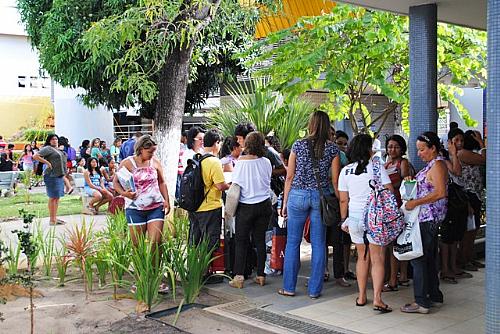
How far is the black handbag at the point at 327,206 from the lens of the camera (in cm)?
612

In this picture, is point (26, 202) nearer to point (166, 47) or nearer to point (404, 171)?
point (166, 47)

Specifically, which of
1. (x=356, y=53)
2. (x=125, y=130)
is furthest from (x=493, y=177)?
(x=125, y=130)

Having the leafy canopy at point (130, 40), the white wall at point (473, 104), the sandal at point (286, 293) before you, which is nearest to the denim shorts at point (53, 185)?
the leafy canopy at point (130, 40)

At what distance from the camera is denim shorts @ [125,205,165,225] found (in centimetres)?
671

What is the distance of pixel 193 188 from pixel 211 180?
0.75 ft

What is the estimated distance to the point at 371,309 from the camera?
5965mm

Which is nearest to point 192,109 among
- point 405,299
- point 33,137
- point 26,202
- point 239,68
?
point 239,68

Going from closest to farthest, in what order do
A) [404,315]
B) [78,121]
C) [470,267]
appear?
[404,315], [470,267], [78,121]

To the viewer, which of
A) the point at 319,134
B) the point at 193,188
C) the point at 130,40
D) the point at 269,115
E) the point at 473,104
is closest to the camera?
the point at 319,134

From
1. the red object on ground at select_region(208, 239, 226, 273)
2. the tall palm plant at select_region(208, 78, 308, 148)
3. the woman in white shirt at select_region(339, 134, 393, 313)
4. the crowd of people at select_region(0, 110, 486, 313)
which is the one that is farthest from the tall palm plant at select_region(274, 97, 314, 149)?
the woman in white shirt at select_region(339, 134, 393, 313)

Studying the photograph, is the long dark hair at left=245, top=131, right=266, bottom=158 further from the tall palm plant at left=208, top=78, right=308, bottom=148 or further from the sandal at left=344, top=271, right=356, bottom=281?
the tall palm plant at left=208, top=78, right=308, bottom=148

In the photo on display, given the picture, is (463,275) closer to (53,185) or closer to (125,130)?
(53,185)

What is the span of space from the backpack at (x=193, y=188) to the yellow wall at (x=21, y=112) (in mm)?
31371

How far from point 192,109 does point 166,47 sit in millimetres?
9012
